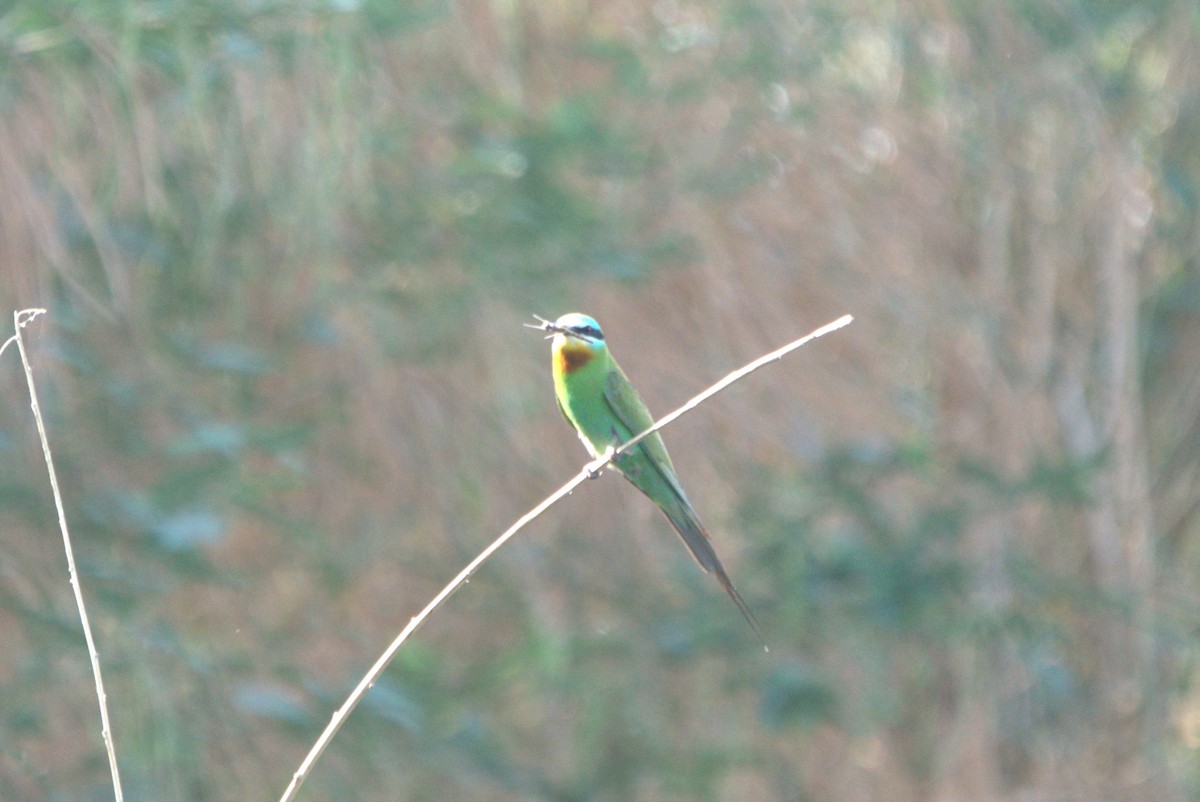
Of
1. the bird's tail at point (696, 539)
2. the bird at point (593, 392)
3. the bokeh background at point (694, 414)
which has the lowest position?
the bird's tail at point (696, 539)

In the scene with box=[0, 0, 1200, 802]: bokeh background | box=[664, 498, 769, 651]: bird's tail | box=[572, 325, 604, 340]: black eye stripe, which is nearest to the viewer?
box=[664, 498, 769, 651]: bird's tail

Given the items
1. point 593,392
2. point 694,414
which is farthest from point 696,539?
point 694,414

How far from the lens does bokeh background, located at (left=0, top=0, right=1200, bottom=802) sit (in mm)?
4320

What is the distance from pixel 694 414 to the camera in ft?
16.4

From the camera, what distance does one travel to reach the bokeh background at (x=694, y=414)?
14.2 feet

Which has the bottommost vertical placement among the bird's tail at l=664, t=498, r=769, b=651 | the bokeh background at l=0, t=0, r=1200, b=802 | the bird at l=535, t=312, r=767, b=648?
the bird's tail at l=664, t=498, r=769, b=651

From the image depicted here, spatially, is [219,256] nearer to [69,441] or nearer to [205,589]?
[69,441]

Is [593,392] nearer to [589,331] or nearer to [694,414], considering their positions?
[589,331]

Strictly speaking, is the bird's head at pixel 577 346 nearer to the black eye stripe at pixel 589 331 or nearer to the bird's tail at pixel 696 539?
the black eye stripe at pixel 589 331

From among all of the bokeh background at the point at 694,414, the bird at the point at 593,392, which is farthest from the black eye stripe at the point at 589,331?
the bokeh background at the point at 694,414

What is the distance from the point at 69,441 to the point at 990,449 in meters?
2.85

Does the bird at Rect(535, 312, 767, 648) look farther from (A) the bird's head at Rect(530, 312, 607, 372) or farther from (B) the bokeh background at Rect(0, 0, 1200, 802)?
(B) the bokeh background at Rect(0, 0, 1200, 802)

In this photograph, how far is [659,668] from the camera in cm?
537

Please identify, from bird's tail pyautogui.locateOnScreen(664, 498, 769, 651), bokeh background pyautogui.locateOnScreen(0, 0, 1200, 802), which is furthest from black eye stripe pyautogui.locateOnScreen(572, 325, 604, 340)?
bokeh background pyautogui.locateOnScreen(0, 0, 1200, 802)
